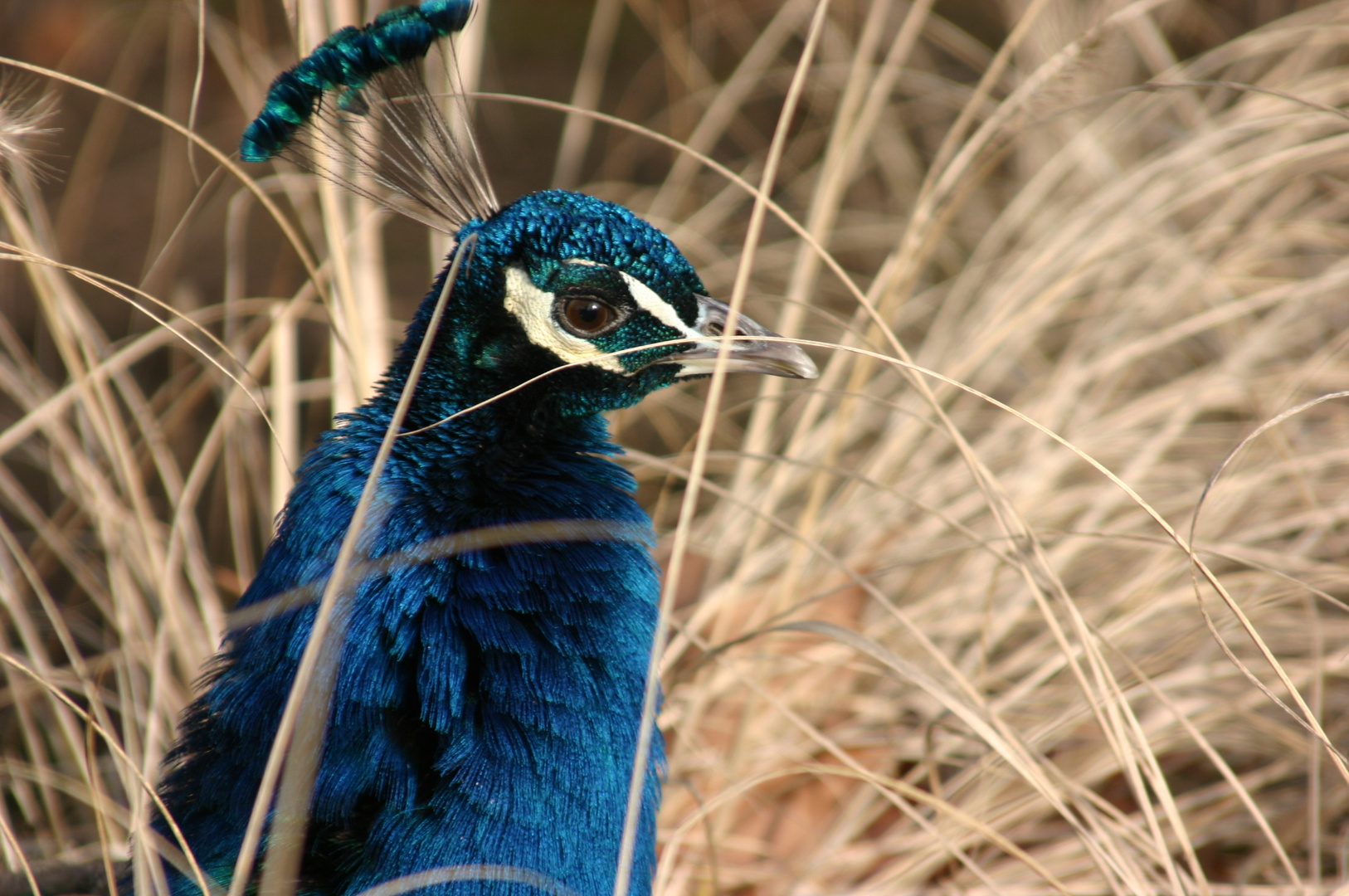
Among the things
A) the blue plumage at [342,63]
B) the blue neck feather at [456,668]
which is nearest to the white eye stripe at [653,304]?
the blue neck feather at [456,668]

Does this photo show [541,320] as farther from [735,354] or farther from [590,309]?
[735,354]

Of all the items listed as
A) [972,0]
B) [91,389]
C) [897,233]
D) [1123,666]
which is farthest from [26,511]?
[972,0]

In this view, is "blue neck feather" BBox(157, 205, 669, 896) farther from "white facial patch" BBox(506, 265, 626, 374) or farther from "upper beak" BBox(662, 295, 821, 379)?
"upper beak" BBox(662, 295, 821, 379)

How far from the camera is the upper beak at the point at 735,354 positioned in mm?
1278

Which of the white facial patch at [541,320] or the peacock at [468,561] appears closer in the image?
the peacock at [468,561]

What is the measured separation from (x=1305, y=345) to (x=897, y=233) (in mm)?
1021

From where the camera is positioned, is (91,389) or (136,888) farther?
(91,389)

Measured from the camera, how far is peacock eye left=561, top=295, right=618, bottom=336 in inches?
47.9

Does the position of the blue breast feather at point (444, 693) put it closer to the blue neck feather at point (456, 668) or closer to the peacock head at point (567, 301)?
the blue neck feather at point (456, 668)

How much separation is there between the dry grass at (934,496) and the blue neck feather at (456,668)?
18cm

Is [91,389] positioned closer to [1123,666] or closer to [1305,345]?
[1123,666]

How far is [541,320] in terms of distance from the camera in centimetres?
121

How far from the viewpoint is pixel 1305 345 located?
2.48m

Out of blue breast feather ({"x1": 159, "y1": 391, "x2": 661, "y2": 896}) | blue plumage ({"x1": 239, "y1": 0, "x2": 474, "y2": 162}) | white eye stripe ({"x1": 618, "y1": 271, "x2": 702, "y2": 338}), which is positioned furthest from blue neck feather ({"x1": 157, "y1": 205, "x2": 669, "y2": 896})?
blue plumage ({"x1": 239, "y1": 0, "x2": 474, "y2": 162})
